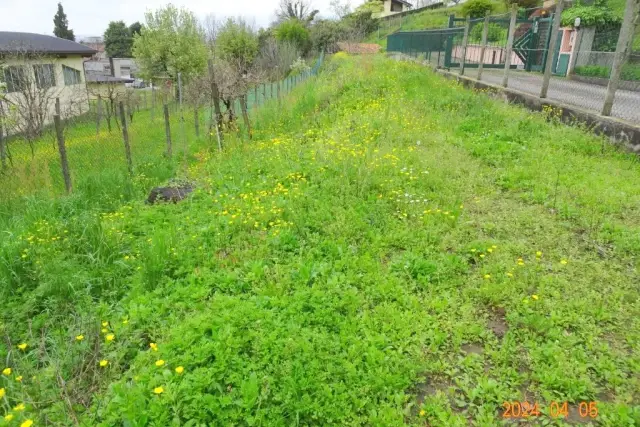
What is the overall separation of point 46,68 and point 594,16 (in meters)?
23.4

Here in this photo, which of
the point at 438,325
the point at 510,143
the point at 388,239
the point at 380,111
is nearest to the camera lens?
the point at 438,325

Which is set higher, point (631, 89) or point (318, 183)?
point (631, 89)

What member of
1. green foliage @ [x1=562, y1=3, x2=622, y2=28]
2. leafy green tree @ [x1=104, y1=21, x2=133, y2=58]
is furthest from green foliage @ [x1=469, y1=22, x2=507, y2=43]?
leafy green tree @ [x1=104, y1=21, x2=133, y2=58]

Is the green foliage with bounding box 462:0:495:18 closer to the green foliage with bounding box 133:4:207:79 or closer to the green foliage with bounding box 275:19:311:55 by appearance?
the green foliage with bounding box 275:19:311:55

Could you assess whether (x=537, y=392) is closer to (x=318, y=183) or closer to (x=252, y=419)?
(x=252, y=419)

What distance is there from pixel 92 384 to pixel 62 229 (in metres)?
2.73

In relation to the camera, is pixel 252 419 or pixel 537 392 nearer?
pixel 252 419

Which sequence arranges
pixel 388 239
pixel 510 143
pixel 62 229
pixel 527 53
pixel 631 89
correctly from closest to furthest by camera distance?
pixel 388 239 < pixel 62 229 < pixel 510 143 < pixel 631 89 < pixel 527 53

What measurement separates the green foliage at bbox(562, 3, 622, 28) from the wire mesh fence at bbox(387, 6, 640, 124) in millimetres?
234

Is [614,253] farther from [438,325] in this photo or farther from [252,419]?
[252,419]

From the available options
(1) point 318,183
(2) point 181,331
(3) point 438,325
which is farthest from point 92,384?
(1) point 318,183

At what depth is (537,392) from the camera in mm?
2471

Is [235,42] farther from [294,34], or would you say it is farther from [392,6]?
[392,6]

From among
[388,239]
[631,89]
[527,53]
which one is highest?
[527,53]
